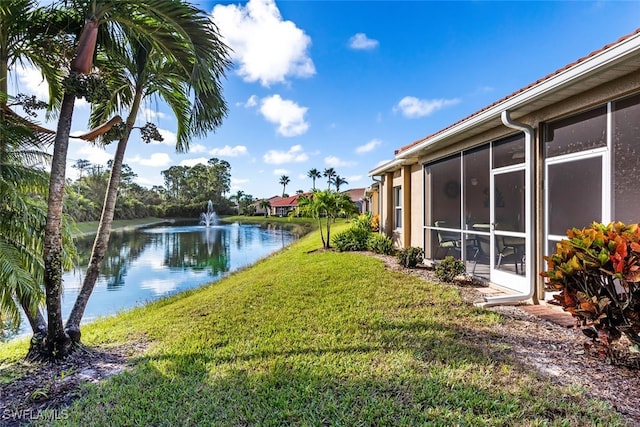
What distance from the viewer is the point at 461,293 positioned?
604cm

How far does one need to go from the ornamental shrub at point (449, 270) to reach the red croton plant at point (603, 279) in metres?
3.29

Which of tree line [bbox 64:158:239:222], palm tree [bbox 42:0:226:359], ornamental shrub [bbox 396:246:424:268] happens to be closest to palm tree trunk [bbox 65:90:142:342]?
palm tree [bbox 42:0:226:359]

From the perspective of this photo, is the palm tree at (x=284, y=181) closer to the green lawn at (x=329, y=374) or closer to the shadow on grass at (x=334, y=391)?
the green lawn at (x=329, y=374)

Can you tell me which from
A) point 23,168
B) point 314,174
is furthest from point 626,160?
point 314,174

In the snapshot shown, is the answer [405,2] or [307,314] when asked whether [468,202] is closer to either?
[307,314]

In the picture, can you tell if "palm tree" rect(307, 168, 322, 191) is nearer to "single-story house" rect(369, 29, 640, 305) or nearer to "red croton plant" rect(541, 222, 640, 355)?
"single-story house" rect(369, 29, 640, 305)

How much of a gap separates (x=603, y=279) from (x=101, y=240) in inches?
263

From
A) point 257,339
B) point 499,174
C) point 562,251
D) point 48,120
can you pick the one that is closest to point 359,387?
point 257,339

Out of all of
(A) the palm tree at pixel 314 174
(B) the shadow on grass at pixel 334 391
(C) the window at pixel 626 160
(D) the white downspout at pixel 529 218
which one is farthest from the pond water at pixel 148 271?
(A) the palm tree at pixel 314 174

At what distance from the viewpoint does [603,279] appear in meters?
3.29

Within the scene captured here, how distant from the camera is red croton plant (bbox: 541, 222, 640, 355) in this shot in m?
3.01

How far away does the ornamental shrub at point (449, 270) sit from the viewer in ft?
22.4

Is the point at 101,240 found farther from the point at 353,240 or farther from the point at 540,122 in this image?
the point at 353,240

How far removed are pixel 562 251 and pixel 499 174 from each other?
3114mm
